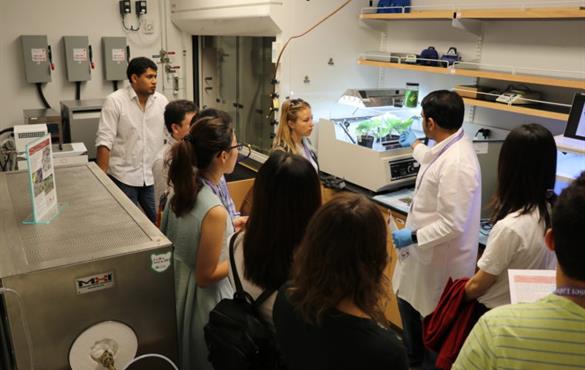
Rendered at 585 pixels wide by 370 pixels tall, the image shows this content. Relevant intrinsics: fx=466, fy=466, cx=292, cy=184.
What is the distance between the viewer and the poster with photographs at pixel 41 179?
118 cm

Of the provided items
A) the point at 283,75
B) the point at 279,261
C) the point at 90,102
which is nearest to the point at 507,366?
the point at 279,261

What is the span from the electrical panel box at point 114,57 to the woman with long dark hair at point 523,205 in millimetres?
3362

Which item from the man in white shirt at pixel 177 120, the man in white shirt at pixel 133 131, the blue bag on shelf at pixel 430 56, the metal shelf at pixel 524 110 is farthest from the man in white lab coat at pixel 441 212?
the man in white shirt at pixel 133 131

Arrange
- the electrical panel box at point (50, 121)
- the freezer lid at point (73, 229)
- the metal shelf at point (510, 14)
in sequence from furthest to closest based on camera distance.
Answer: the electrical panel box at point (50, 121) → the metal shelf at point (510, 14) → the freezer lid at point (73, 229)

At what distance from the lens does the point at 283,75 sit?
2.87m

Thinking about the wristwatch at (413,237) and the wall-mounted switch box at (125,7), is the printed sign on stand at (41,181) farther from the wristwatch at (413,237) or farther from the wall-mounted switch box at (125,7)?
the wall-mounted switch box at (125,7)

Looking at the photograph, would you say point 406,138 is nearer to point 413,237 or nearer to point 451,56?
point 451,56

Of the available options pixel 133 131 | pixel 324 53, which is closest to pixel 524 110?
pixel 324 53

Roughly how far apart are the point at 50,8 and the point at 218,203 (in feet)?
10.4

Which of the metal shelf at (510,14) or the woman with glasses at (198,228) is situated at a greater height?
the metal shelf at (510,14)

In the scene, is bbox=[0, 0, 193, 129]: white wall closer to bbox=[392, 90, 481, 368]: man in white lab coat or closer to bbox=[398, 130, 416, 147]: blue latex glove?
bbox=[398, 130, 416, 147]: blue latex glove

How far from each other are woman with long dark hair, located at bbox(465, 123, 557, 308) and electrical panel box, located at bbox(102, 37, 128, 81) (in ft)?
11.0

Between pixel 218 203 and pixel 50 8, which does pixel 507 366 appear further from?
pixel 50 8

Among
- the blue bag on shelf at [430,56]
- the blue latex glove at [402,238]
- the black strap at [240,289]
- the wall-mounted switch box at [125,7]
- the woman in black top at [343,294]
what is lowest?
the blue latex glove at [402,238]
